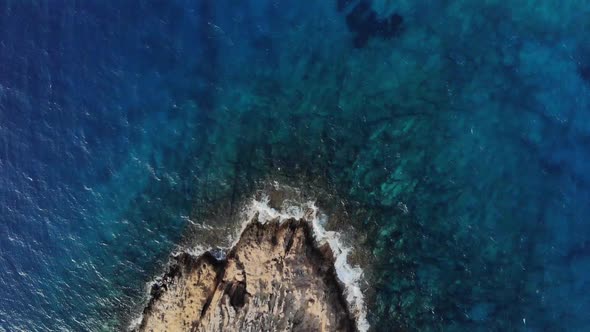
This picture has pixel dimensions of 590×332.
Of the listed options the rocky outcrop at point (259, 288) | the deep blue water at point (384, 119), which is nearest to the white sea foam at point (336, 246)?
the rocky outcrop at point (259, 288)

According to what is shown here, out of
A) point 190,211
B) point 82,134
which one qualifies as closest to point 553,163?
point 190,211

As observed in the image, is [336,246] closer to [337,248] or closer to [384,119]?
[337,248]

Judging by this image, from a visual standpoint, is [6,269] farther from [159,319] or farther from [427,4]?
[427,4]

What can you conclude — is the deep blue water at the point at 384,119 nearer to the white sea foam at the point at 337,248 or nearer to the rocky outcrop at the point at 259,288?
the white sea foam at the point at 337,248

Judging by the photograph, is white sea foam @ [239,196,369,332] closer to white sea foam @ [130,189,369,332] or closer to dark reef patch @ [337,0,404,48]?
white sea foam @ [130,189,369,332]

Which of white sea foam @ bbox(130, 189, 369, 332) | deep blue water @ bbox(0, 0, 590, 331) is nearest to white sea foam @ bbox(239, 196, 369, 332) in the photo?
white sea foam @ bbox(130, 189, 369, 332)

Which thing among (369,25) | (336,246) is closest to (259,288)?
(336,246)
